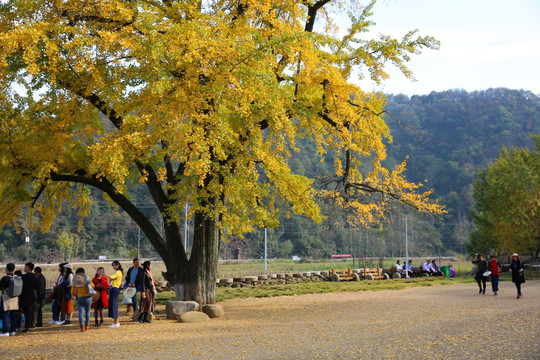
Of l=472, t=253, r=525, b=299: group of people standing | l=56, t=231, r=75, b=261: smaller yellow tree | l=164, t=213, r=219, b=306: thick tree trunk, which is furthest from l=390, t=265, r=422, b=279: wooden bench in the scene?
l=56, t=231, r=75, b=261: smaller yellow tree

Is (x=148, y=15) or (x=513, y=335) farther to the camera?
(x=148, y=15)

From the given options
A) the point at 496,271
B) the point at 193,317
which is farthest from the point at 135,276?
the point at 496,271

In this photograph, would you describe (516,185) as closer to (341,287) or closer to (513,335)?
(341,287)

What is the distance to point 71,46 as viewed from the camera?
12.3 meters

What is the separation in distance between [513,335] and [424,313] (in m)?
3.79

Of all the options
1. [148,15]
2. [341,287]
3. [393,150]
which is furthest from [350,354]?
[393,150]

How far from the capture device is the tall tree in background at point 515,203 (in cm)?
3475

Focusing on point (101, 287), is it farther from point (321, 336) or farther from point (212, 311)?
point (321, 336)

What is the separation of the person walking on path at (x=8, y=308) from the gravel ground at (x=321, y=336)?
441 millimetres

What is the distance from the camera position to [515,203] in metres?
35.1

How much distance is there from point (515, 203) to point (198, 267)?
26.7m

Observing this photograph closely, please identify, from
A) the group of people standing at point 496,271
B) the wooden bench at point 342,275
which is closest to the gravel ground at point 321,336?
the group of people standing at point 496,271

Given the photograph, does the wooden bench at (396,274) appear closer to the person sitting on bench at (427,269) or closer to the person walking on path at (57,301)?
the person sitting on bench at (427,269)

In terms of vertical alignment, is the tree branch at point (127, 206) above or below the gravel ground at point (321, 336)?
above
